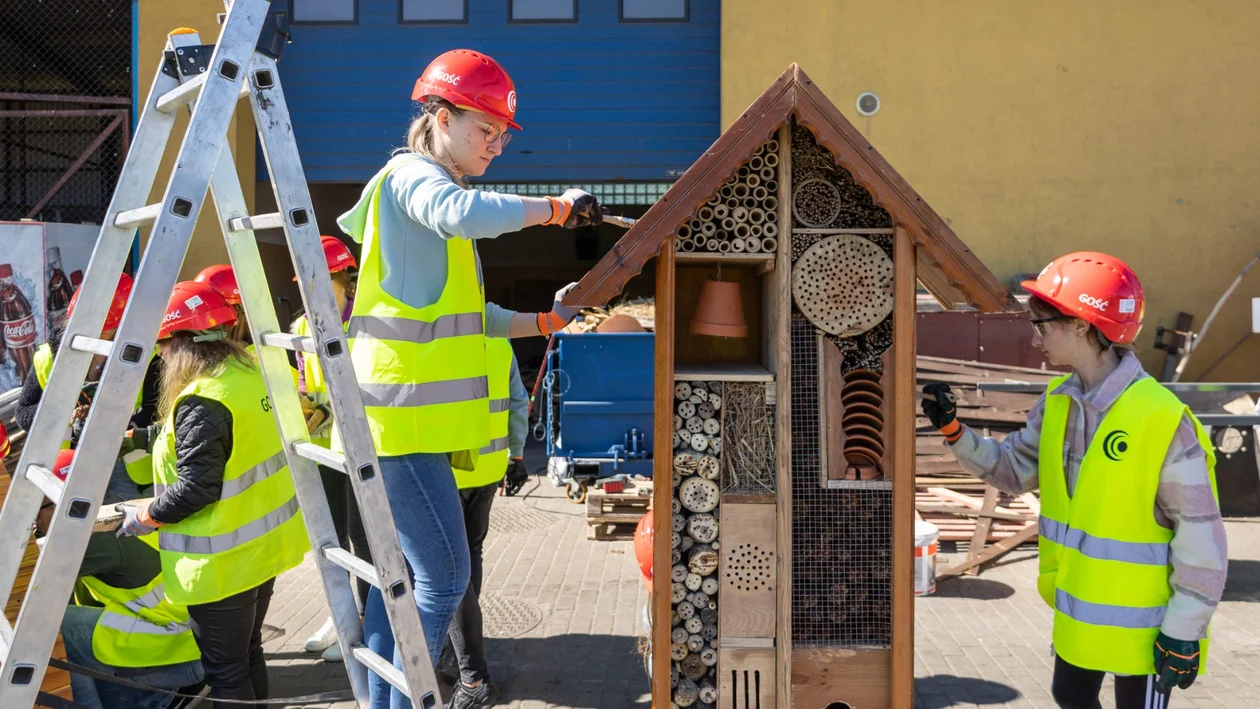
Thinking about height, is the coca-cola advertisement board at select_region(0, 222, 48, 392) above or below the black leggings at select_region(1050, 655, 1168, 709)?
above

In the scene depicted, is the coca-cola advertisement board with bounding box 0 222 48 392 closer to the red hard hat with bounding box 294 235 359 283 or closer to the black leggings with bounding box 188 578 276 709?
the red hard hat with bounding box 294 235 359 283

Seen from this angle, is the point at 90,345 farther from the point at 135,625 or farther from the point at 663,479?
the point at 663,479

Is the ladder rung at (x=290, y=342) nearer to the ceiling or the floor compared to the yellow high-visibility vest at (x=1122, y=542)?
nearer to the ceiling

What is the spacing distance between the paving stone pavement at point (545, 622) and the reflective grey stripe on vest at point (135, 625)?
2.82 ft

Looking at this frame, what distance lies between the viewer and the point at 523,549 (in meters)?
6.81

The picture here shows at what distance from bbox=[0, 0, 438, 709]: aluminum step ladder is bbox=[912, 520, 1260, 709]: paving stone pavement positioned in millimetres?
2744

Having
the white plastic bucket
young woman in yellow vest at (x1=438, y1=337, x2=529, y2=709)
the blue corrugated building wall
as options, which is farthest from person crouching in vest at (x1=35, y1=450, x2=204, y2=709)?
the blue corrugated building wall

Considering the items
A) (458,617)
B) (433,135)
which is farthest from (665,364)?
(458,617)

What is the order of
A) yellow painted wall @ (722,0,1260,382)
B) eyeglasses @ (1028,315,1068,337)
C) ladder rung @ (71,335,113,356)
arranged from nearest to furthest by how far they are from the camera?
ladder rung @ (71,335,113,356) → eyeglasses @ (1028,315,1068,337) → yellow painted wall @ (722,0,1260,382)

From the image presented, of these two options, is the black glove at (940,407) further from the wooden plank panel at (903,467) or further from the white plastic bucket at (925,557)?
the white plastic bucket at (925,557)

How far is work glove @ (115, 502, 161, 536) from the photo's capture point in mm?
3049

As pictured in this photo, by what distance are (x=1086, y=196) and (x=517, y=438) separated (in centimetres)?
836

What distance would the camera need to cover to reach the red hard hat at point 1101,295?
9.22 ft

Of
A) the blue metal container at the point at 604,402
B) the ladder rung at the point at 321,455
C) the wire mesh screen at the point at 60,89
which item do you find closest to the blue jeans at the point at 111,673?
the ladder rung at the point at 321,455
